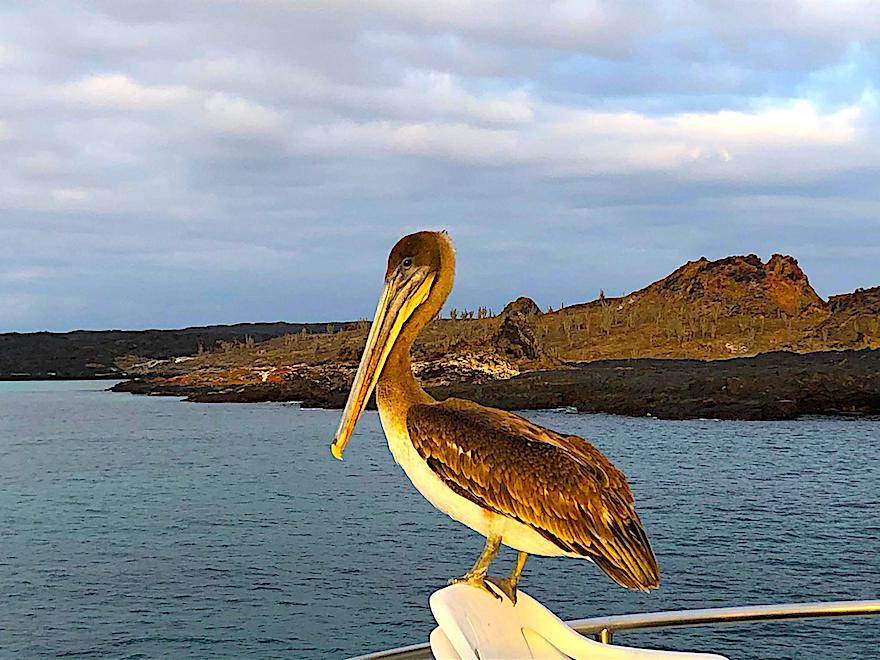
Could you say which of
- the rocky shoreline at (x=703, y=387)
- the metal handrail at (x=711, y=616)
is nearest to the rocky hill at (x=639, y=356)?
the rocky shoreline at (x=703, y=387)

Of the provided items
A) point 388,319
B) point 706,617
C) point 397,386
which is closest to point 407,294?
point 388,319

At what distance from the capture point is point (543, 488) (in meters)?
2.21

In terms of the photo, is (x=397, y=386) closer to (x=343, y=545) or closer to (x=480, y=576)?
(x=480, y=576)

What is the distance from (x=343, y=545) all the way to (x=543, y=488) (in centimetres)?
2019

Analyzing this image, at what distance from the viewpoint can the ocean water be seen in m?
15.4

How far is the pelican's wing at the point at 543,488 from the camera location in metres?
2.21

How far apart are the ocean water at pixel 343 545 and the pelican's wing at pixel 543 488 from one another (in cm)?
634

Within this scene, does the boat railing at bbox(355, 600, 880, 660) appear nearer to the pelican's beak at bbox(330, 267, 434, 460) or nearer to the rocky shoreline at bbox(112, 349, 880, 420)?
the pelican's beak at bbox(330, 267, 434, 460)

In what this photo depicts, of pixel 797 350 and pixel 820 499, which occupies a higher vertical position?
pixel 797 350

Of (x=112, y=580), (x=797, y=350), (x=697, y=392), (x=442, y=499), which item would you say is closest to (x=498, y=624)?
(x=442, y=499)

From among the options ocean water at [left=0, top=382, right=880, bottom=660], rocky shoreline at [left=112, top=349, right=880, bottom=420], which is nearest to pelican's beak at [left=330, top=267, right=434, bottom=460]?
ocean water at [left=0, top=382, right=880, bottom=660]

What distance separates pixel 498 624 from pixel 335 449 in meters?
0.45

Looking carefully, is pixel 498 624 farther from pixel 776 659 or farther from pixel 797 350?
Answer: pixel 797 350

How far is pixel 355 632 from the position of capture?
49.2ft
